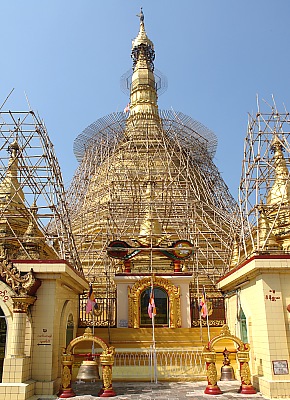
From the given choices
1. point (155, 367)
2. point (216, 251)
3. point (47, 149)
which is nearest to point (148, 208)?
point (216, 251)

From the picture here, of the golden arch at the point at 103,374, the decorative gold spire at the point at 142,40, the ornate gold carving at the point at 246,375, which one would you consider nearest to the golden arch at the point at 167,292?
the golden arch at the point at 103,374

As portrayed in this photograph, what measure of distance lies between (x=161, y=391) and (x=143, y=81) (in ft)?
117

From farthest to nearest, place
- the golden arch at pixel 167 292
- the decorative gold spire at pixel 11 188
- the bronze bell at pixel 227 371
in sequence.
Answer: the decorative gold spire at pixel 11 188 → the golden arch at pixel 167 292 → the bronze bell at pixel 227 371

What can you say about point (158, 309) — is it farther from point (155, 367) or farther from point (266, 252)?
point (266, 252)

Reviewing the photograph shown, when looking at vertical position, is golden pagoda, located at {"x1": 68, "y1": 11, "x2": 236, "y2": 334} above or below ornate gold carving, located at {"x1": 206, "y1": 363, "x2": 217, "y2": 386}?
above

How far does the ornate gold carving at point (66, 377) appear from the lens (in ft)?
41.3

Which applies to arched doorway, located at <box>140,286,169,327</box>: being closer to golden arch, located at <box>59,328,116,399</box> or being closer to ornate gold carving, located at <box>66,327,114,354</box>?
ornate gold carving, located at <box>66,327,114,354</box>

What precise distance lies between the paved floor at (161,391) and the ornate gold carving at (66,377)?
1.64 ft

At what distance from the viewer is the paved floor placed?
12289 millimetres

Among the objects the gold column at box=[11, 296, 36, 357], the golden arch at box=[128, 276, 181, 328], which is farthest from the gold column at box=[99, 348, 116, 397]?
the golden arch at box=[128, 276, 181, 328]

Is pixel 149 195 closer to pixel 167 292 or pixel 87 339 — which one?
pixel 167 292

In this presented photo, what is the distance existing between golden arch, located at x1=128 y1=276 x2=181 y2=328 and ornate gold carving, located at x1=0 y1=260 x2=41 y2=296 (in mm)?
7069

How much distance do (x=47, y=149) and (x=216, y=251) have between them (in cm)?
1241

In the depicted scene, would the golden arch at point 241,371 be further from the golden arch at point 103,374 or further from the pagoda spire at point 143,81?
the pagoda spire at point 143,81
